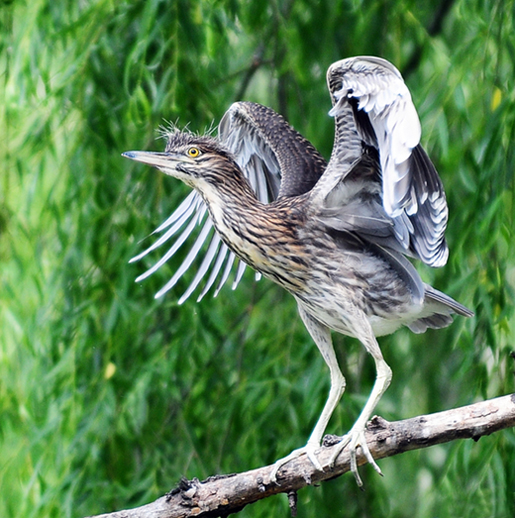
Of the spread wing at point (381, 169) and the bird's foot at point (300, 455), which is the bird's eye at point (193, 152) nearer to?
the spread wing at point (381, 169)

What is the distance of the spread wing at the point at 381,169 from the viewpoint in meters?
2.15

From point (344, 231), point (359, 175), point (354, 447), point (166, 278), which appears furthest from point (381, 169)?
point (166, 278)

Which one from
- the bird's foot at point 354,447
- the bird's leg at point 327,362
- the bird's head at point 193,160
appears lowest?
the bird's foot at point 354,447

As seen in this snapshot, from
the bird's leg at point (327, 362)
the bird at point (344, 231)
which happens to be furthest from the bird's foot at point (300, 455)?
the bird's leg at point (327, 362)

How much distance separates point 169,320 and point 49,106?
74cm

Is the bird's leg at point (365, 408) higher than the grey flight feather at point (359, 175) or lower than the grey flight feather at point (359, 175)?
lower

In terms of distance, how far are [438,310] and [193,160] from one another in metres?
0.74

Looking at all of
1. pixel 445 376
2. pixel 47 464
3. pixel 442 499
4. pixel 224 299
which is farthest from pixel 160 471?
pixel 445 376

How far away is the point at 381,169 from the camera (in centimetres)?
232

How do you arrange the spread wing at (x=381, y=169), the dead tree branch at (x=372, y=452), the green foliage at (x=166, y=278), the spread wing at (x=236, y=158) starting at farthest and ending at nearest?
1. the spread wing at (x=236, y=158)
2. the green foliage at (x=166, y=278)
3. the spread wing at (x=381, y=169)
4. the dead tree branch at (x=372, y=452)

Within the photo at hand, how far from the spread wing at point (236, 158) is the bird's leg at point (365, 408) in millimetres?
486

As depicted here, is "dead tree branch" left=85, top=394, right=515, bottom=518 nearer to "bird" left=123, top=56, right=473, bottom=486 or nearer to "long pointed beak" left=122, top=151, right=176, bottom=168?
"bird" left=123, top=56, right=473, bottom=486

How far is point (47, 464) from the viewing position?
2852 millimetres

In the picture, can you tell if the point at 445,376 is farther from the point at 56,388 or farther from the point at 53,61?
the point at 53,61
